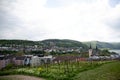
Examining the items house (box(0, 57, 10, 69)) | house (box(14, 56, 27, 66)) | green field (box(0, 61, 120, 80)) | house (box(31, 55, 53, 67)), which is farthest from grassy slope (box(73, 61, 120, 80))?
house (box(31, 55, 53, 67))

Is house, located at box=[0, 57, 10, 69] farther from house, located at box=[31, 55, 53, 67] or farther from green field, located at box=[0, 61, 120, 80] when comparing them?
green field, located at box=[0, 61, 120, 80]

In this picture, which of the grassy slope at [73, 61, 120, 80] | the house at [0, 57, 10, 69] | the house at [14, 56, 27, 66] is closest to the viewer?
the grassy slope at [73, 61, 120, 80]

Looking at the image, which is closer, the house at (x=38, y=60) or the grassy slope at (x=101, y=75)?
the grassy slope at (x=101, y=75)

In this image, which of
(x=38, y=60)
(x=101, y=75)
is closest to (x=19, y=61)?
(x=38, y=60)

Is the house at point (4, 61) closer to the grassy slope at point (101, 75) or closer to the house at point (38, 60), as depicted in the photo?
the house at point (38, 60)

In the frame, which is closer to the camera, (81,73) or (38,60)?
(81,73)

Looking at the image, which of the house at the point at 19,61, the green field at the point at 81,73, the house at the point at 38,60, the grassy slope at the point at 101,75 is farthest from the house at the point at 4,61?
the grassy slope at the point at 101,75

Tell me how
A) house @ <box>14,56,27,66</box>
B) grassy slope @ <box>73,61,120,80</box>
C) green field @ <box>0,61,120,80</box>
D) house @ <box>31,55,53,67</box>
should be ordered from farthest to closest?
house @ <box>31,55,53,67</box>, house @ <box>14,56,27,66</box>, green field @ <box>0,61,120,80</box>, grassy slope @ <box>73,61,120,80</box>

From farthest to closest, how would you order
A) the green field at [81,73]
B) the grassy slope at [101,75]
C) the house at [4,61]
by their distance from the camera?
1. the house at [4,61]
2. the green field at [81,73]
3. the grassy slope at [101,75]

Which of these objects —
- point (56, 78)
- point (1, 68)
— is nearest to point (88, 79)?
point (56, 78)

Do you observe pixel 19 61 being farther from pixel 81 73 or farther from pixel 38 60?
pixel 81 73

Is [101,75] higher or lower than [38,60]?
higher

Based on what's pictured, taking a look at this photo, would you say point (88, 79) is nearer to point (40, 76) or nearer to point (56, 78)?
point (56, 78)

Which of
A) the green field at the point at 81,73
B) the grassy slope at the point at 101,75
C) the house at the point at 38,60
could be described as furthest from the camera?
the house at the point at 38,60
